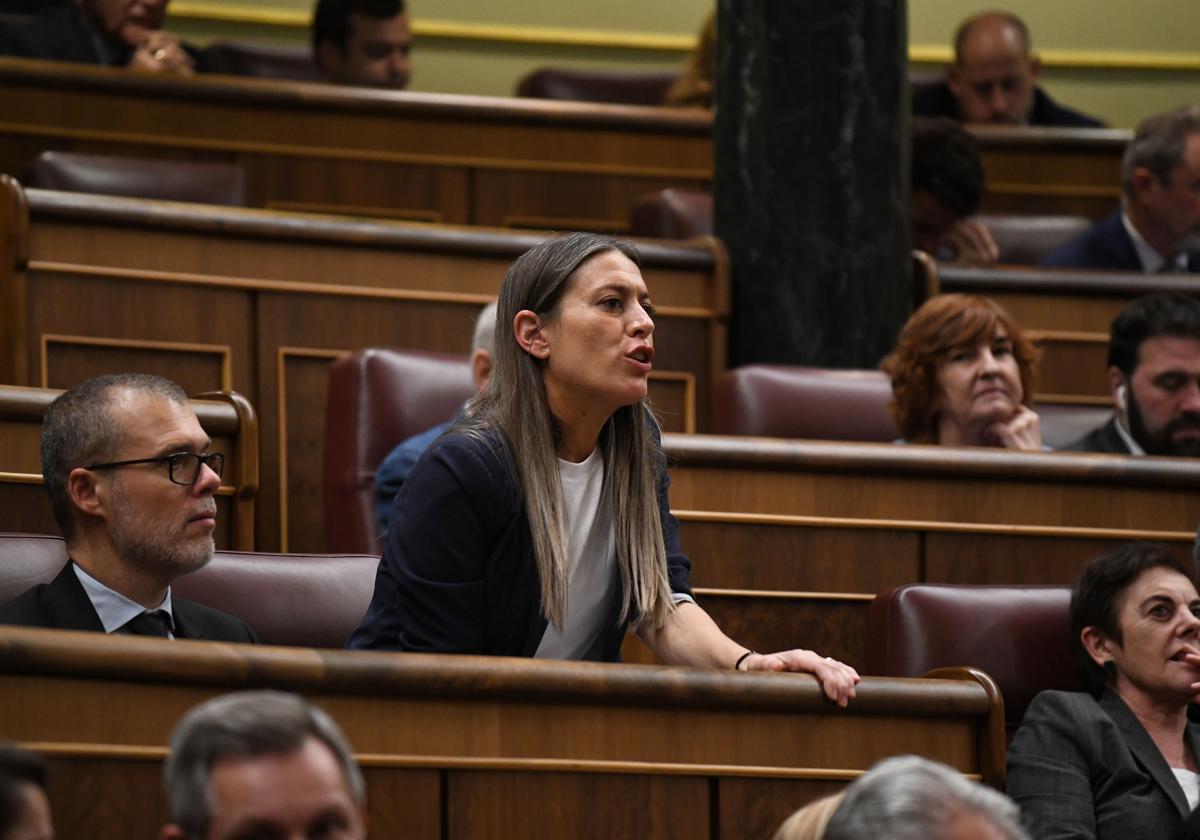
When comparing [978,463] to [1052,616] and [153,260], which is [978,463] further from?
[153,260]

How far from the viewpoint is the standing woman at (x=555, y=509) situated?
2.94ft

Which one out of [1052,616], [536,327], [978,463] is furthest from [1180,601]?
[536,327]

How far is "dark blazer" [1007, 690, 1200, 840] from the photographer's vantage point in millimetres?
971

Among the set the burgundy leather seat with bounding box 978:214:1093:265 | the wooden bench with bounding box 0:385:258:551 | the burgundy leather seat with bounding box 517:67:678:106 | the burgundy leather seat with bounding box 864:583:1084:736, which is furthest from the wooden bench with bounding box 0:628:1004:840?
the burgundy leather seat with bounding box 517:67:678:106

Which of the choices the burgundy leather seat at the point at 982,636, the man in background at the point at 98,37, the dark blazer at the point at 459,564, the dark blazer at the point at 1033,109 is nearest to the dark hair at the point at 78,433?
the dark blazer at the point at 459,564

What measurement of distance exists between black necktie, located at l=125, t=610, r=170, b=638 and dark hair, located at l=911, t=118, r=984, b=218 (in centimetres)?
100

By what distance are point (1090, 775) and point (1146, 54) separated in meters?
1.81

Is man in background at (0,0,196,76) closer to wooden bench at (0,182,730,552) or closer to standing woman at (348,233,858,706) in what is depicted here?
wooden bench at (0,182,730,552)

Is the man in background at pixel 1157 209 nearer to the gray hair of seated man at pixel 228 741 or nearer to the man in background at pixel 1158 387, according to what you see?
the man in background at pixel 1158 387

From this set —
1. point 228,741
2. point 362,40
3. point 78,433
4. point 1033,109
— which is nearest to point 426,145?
point 362,40

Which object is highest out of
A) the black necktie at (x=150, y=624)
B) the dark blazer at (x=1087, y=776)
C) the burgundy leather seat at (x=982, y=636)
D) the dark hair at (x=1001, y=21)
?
the dark hair at (x=1001, y=21)

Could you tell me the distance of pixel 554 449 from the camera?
0.94 m

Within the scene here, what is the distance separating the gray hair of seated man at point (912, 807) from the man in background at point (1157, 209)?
4.22 ft

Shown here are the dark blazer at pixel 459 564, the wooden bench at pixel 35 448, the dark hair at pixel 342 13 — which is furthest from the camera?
the dark hair at pixel 342 13
